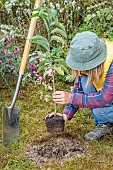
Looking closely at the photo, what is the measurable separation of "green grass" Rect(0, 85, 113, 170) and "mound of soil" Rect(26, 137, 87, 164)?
0.14 feet

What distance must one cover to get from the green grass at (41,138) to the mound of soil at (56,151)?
4 cm

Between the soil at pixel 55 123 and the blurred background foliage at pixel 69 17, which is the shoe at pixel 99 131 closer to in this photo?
the soil at pixel 55 123

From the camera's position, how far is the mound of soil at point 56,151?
8.80ft

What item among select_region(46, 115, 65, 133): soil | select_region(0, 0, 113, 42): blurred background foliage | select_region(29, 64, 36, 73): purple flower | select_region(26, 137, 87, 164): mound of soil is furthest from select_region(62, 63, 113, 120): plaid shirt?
select_region(0, 0, 113, 42): blurred background foliage

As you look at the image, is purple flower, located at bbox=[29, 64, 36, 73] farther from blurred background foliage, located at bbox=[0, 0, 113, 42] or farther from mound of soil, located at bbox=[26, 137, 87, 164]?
mound of soil, located at bbox=[26, 137, 87, 164]

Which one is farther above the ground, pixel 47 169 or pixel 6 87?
pixel 6 87

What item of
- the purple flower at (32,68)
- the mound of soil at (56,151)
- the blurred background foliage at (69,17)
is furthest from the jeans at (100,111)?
the blurred background foliage at (69,17)

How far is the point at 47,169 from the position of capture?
2.59 m

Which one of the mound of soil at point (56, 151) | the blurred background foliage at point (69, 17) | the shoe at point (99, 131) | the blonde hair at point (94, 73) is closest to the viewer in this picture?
the blonde hair at point (94, 73)

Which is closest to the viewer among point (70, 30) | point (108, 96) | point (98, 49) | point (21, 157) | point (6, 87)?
point (98, 49)

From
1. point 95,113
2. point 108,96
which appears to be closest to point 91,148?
point 95,113

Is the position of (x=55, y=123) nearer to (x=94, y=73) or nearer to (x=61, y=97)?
(x=61, y=97)

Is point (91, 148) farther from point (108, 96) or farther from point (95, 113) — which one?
point (108, 96)

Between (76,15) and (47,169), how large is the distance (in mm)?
2463
